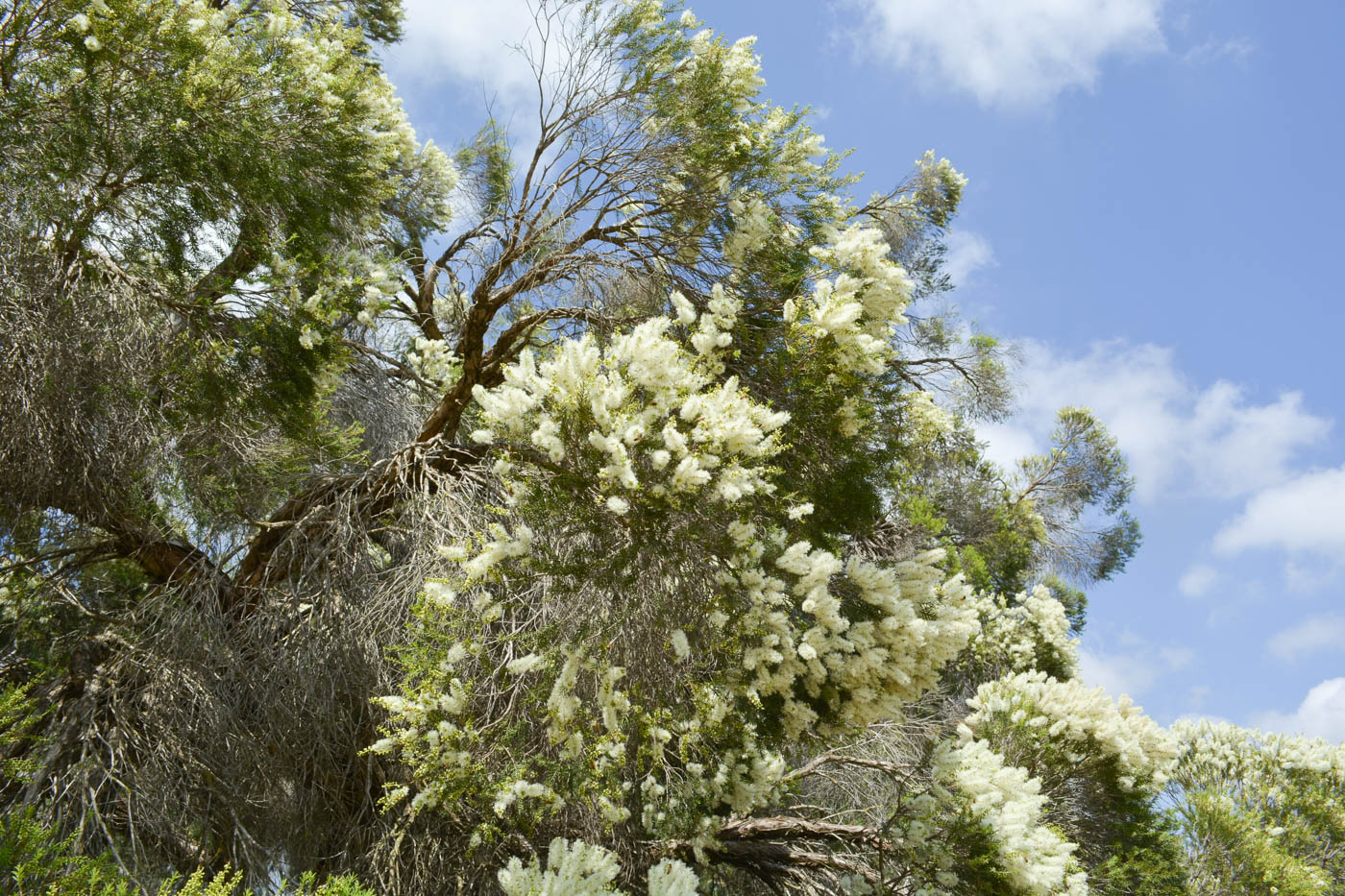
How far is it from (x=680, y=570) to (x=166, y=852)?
3.82 m

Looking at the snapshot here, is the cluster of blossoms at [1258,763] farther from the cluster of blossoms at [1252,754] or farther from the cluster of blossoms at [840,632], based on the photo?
the cluster of blossoms at [840,632]

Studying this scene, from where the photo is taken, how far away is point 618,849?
5555 millimetres

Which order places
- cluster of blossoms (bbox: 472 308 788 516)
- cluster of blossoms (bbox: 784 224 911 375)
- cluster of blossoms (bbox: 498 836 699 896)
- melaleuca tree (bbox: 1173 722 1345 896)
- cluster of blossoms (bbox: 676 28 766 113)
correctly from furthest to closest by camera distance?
melaleuca tree (bbox: 1173 722 1345 896) → cluster of blossoms (bbox: 676 28 766 113) → cluster of blossoms (bbox: 784 224 911 375) → cluster of blossoms (bbox: 472 308 788 516) → cluster of blossoms (bbox: 498 836 699 896)

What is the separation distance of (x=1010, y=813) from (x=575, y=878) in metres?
2.75

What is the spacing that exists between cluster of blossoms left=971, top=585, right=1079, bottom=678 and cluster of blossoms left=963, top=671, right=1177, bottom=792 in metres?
3.60

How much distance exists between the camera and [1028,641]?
439 inches

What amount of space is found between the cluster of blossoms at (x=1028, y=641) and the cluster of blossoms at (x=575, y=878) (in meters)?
8.23

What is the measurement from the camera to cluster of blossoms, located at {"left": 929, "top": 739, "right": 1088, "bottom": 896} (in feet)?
16.3

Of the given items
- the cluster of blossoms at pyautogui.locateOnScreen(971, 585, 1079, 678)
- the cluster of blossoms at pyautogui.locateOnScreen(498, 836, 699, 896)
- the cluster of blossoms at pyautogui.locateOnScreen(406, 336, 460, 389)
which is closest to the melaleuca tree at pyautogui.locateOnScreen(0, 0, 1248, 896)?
the cluster of blossoms at pyautogui.locateOnScreen(498, 836, 699, 896)

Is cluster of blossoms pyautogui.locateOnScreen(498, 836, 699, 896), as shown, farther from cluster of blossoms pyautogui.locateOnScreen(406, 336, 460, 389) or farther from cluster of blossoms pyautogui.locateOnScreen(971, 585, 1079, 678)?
cluster of blossoms pyautogui.locateOnScreen(971, 585, 1079, 678)

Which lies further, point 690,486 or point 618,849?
point 618,849

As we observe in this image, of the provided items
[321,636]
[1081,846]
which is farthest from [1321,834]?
[321,636]

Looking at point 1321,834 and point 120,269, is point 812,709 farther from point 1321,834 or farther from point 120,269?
point 1321,834

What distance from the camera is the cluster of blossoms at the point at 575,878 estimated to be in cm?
364
